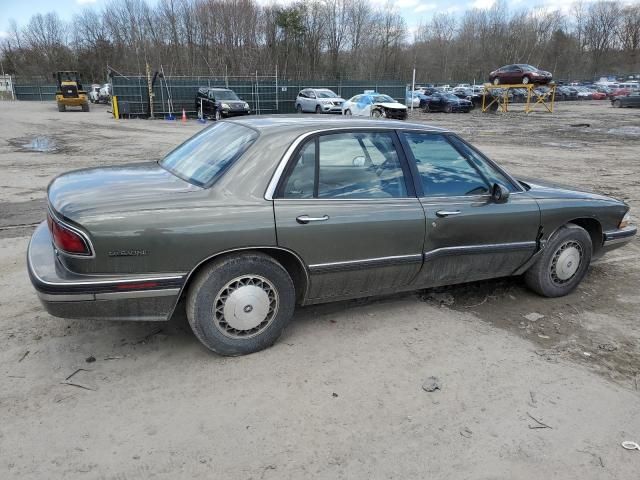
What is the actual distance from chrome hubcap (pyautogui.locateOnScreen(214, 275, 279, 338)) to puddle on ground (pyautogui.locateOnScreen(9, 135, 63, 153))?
13391mm

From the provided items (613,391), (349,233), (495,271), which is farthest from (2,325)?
(613,391)

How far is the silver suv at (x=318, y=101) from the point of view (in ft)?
92.3

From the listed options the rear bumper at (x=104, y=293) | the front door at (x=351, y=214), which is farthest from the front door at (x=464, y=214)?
the rear bumper at (x=104, y=293)

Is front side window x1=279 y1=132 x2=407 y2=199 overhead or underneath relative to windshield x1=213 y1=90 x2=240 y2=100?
underneath

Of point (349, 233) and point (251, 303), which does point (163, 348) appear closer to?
point (251, 303)

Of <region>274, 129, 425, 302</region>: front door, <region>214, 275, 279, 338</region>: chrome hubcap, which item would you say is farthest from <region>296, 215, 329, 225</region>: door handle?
<region>214, 275, 279, 338</region>: chrome hubcap

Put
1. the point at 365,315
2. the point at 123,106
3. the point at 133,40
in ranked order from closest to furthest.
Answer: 1. the point at 365,315
2. the point at 123,106
3. the point at 133,40

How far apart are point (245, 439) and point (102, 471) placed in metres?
0.69

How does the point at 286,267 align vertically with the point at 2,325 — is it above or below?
above

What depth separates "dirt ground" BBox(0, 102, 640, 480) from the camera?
2490mm

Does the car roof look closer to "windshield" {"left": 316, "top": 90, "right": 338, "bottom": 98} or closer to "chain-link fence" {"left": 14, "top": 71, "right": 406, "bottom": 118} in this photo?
"chain-link fence" {"left": 14, "top": 71, "right": 406, "bottom": 118}

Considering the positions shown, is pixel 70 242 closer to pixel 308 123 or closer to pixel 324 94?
pixel 308 123

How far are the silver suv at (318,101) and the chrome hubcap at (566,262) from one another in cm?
2462

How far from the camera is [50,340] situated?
3.54m
